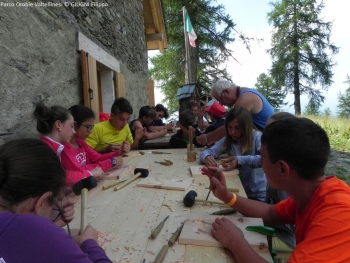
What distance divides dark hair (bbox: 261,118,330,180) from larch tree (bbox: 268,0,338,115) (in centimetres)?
2155

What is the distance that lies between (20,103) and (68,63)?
1.26 m

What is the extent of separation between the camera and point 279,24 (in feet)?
69.6

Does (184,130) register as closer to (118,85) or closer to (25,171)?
(118,85)

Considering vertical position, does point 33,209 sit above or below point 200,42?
below

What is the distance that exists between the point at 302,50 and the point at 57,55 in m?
21.7

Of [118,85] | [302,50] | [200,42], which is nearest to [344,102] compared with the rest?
[302,50]

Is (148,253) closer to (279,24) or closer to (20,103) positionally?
(20,103)

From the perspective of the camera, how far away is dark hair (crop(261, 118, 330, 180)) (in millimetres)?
1115

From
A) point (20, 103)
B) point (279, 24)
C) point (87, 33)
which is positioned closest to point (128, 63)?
point (87, 33)

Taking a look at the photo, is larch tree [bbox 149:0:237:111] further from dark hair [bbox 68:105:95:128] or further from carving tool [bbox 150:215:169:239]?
carving tool [bbox 150:215:169:239]

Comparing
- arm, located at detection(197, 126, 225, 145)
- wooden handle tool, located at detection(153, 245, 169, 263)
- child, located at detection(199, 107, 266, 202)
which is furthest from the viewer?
arm, located at detection(197, 126, 225, 145)

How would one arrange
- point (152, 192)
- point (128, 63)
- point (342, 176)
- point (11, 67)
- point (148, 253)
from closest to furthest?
point (148, 253)
point (152, 192)
point (11, 67)
point (342, 176)
point (128, 63)

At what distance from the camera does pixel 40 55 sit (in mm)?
2875

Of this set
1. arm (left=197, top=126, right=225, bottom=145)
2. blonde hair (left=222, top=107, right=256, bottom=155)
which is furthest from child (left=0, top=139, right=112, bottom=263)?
arm (left=197, top=126, right=225, bottom=145)
